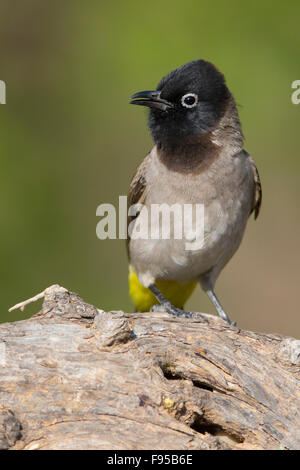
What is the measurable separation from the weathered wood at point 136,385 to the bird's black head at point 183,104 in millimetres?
1655

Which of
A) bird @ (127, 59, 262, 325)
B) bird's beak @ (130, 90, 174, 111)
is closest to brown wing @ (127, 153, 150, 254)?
bird @ (127, 59, 262, 325)

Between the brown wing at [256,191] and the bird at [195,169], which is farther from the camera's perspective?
the brown wing at [256,191]

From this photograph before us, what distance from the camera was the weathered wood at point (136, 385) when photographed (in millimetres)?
3559

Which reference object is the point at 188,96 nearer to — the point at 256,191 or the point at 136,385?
the point at 256,191

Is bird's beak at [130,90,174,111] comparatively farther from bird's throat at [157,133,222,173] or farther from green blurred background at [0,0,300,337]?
green blurred background at [0,0,300,337]

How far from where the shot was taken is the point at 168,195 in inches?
211

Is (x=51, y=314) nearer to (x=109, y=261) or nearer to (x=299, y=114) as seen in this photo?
(x=109, y=261)

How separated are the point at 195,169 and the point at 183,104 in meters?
0.48

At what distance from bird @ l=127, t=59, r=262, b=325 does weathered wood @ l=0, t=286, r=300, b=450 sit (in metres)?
1.16

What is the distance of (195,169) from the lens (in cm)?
535

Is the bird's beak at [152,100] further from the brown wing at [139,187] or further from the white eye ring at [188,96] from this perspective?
the brown wing at [139,187]

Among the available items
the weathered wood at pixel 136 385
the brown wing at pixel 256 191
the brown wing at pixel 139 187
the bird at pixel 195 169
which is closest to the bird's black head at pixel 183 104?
the bird at pixel 195 169
